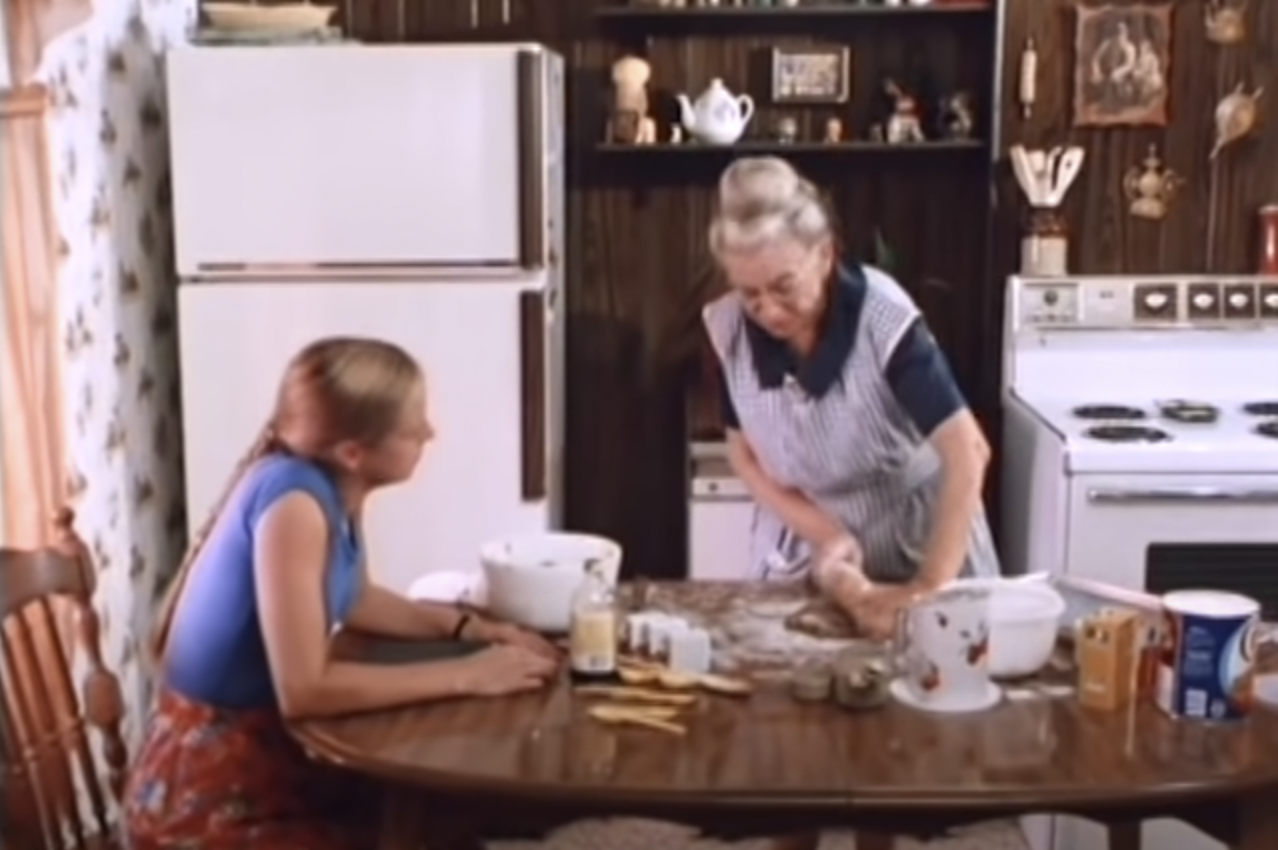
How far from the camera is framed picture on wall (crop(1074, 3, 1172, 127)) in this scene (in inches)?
157

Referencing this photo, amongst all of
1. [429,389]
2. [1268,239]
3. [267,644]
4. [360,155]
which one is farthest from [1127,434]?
[267,644]

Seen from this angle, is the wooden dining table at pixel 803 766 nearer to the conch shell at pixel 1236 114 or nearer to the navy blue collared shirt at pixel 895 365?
the navy blue collared shirt at pixel 895 365

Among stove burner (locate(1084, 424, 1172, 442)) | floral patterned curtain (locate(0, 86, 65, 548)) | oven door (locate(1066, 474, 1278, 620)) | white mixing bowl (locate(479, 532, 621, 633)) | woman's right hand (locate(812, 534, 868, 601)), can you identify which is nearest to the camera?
white mixing bowl (locate(479, 532, 621, 633))

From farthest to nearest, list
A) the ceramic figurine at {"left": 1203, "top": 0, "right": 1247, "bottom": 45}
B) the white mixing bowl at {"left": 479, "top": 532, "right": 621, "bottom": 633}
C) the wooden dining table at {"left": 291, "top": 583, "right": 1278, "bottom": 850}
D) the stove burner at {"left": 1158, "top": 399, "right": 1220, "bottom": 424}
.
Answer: the ceramic figurine at {"left": 1203, "top": 0, "right": 1247, "bottom": 45} < the stove burner at {"left": 1158, "top": 399, "right": 1220, "bottom": 424} < the white mixing bowl at {"left": 479, "top": 532, "right": 621, "bottom": 633} < the wooden dining table at {"left": 291, "top": 583, "right": 1278, "bottom": 850}

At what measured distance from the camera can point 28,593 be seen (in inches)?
88.5

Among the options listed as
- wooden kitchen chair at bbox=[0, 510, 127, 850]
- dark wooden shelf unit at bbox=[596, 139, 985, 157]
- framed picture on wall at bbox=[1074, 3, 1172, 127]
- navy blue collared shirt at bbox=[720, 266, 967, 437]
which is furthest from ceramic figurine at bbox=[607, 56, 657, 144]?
wooden kitchen chair at bbox=[0, 510, 127, 850]

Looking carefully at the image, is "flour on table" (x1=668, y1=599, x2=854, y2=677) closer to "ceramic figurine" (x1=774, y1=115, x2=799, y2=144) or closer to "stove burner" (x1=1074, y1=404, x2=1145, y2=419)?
"stove burner" (x1=1074, y1=404, x2=1145, y2=419)

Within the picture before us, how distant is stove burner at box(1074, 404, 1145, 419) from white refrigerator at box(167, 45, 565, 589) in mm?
1158

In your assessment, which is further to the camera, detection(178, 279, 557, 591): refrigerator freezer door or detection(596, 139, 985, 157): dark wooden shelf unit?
detection(596, 139, 985, 157): dark wooden shelf unit

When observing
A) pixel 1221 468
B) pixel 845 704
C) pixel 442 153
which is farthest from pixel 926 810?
pixel 442 153

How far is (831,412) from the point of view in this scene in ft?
8.80

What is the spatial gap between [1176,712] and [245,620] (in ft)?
3.56

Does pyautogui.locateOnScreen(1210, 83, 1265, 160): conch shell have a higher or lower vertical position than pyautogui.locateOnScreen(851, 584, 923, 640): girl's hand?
higher

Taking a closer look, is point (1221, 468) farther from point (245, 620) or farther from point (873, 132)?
point (245, 620)
